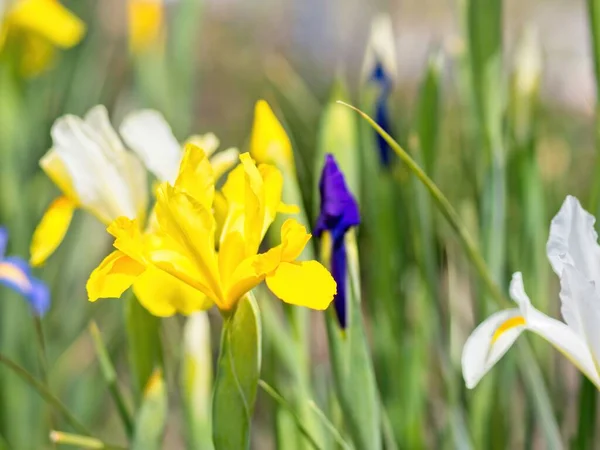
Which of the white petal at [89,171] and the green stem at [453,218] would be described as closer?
the green stem at [453,218]

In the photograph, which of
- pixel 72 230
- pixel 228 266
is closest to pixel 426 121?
pixel 228 266

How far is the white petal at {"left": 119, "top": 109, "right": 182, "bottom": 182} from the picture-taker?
1.76ft

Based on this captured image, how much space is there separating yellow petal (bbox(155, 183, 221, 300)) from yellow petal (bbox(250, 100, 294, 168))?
182 millimetres

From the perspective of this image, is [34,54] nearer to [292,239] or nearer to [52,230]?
[52,230]

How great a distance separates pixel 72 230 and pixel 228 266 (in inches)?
40.5

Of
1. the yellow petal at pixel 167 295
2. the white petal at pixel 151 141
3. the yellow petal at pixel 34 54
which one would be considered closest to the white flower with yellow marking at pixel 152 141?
the white petal at pixel 151 141

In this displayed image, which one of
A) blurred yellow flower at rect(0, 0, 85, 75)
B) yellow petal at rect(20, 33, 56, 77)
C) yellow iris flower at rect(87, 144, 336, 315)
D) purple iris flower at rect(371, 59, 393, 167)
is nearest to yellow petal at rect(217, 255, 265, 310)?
yellow iris flower at rect(87, 144, 336, 315)

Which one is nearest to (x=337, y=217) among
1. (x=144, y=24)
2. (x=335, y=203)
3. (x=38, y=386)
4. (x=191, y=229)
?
(x=335, y=203)

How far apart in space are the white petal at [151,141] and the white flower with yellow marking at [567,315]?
0.25 metres

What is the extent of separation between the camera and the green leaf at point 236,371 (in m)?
0.40

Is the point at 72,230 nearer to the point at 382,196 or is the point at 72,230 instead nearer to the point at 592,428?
the point at 382,196

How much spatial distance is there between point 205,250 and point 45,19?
816 mm

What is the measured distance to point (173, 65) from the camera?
44.6 inches

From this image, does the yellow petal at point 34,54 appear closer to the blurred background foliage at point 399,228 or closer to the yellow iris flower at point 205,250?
the blurred background foliage at point 399,228
